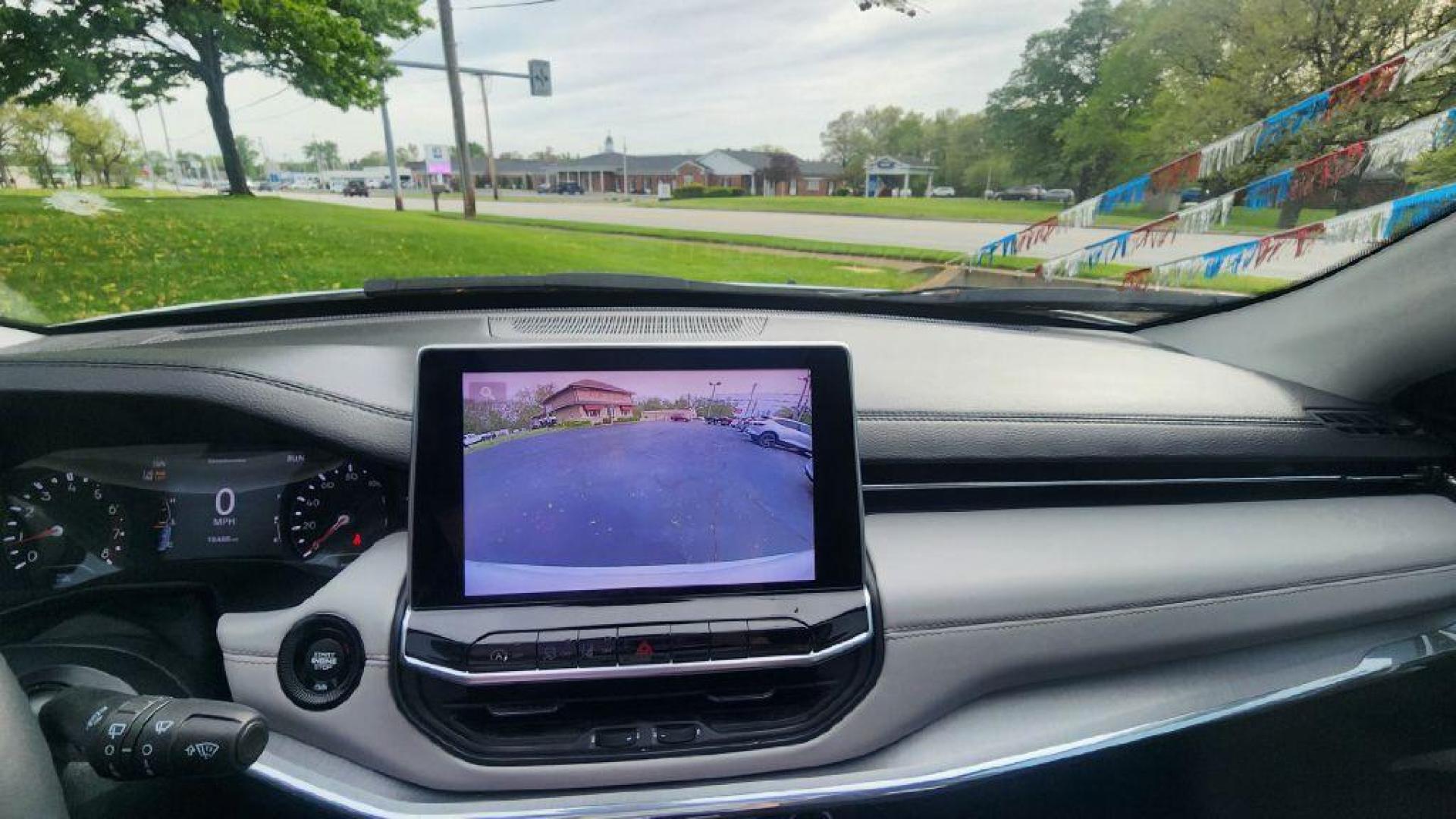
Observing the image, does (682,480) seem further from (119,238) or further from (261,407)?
(119,238)

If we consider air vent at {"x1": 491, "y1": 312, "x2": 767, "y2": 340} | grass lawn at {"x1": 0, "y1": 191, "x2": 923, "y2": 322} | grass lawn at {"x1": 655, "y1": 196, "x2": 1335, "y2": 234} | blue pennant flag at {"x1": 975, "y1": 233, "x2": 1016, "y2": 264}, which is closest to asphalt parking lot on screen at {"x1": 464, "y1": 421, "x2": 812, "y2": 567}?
air vent at {"x1": 491, "y1": 312, "x2": 767, "y2": 340}

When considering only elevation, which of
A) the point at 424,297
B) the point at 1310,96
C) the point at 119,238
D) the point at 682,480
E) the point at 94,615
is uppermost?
the point at 1310,96

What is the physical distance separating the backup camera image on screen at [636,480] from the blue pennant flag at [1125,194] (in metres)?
1.59

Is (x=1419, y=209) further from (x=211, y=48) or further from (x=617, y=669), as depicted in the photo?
(x=211, y=48)

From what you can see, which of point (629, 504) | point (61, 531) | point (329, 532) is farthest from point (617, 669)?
point (61, 531)

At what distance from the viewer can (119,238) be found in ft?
7.63

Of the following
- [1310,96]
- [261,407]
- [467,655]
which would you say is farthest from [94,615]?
[1310,96]

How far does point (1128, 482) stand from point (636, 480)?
1.47 meters

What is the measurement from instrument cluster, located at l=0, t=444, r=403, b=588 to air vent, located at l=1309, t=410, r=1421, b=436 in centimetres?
275

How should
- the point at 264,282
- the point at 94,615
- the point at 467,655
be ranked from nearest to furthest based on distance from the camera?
1. the point at 467,655
2. the point at 94,615
3. the point at 264,282

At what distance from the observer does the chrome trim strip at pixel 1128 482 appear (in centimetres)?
200

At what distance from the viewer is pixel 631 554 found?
5.31ft

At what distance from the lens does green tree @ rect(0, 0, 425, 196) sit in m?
2.05

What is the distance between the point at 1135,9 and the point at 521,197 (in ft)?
7.82
